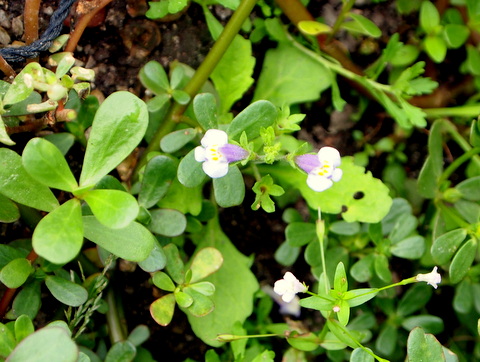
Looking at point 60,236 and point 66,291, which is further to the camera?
point 66,291

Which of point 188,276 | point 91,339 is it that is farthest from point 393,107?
point 91,339

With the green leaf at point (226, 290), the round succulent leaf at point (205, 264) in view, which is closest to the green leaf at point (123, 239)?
the round succulent leaf at point (205, 264)

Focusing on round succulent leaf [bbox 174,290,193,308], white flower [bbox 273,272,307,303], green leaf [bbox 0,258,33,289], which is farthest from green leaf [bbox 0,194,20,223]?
white flower [bbox 273,272,307,303]

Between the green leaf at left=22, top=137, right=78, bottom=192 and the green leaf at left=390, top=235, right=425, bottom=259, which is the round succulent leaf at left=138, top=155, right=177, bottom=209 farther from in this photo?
the green leaf at left=390, top=235, right=425, bottom=259

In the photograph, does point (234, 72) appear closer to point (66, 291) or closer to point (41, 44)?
point (41, 44)

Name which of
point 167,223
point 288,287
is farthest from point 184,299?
point 288,287

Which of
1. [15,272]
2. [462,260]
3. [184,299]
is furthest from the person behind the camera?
[462,260]
